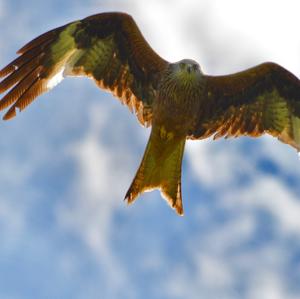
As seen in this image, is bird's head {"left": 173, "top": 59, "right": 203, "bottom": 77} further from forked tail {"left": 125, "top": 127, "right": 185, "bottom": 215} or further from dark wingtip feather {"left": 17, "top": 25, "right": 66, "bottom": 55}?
dark wingtip feather {"left": 17, "top": 25, "right": 66, "bottom": 55}

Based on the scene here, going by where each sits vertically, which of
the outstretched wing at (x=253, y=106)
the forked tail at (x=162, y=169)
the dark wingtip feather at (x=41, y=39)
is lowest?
the forked tail at (x=162, y=169)

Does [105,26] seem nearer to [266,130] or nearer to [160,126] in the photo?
[160,126]

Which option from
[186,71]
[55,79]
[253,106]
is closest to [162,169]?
[186,71]

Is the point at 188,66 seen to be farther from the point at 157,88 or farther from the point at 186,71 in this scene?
the point at 157,88

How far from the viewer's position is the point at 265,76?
1270 cm

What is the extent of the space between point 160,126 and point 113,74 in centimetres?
126

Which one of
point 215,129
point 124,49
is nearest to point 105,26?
point 124,49

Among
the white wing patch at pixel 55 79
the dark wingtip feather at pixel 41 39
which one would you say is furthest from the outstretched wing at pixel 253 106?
the dark wingtip feather at pixel 41 39

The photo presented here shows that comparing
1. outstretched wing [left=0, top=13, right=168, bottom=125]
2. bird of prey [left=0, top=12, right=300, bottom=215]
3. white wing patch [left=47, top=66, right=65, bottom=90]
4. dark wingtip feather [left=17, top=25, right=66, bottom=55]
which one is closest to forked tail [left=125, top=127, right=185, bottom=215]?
bird of prey [left=0, top=12, right=300, bottom=215]

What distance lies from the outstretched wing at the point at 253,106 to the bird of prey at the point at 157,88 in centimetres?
1

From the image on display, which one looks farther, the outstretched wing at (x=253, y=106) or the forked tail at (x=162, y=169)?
the outstretched wing at (x=253, y=106)

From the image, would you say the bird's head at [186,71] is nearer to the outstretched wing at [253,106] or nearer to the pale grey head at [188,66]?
the pale grey head at [188,66]

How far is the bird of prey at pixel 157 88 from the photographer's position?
39.3 feet

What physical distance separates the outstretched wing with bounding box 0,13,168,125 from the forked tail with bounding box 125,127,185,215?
601 millimetres
